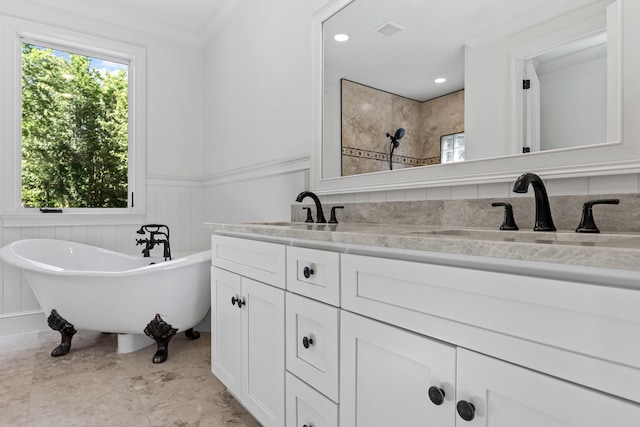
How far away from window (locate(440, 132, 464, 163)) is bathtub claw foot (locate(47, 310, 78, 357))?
2330 millimetres

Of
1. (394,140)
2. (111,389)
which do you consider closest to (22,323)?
(111,389)

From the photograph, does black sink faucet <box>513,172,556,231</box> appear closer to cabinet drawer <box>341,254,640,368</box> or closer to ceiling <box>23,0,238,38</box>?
cabinet drawer <box>341,254,640,368</box>

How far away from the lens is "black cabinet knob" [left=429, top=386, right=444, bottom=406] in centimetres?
72

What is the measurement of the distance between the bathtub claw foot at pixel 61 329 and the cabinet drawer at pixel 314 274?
179 centimetres

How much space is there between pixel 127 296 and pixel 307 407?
142 cm

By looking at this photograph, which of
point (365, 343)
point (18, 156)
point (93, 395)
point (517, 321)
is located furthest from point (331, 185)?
point (18, 156)

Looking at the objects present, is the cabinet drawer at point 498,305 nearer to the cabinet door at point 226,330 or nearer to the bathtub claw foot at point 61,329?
the cabinet door at point 226,330

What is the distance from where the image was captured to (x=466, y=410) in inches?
26.7

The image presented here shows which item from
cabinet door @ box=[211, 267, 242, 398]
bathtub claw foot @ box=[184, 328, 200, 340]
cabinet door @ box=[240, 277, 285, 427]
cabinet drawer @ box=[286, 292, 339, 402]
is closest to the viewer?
cabinet drawer @ box=[286, 292, 339, 402]

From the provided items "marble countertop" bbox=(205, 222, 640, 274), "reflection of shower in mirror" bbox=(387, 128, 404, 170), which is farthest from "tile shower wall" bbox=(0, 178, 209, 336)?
"marble countertop" bbox=(205, 222, 640, 274)

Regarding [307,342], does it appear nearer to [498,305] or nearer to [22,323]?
[498,305]

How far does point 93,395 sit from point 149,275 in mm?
623

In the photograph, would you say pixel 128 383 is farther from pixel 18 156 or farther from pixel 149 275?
pixel 18 156

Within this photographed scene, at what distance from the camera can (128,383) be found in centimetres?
189
